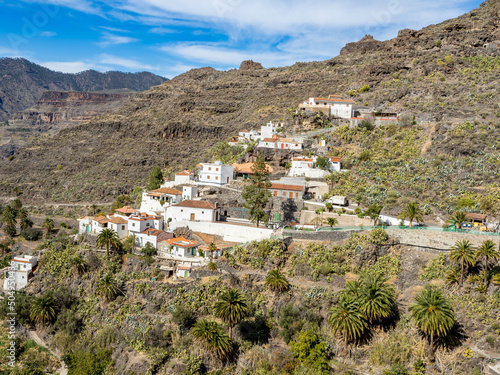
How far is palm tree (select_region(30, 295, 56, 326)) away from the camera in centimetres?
3744

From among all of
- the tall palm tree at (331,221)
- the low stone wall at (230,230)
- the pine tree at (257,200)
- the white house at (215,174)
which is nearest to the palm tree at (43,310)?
the low stone wall at (230,230)

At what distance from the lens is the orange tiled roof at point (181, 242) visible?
39781mm

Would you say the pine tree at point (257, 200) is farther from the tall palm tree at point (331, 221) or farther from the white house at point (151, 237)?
the white house at point (151, 237)

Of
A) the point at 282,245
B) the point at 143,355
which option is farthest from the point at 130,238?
the point at 282,245

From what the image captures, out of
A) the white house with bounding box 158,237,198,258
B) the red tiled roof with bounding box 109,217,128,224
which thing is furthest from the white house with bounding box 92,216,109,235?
the white house with bounding box 158,237,198,258

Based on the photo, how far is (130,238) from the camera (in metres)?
43.2

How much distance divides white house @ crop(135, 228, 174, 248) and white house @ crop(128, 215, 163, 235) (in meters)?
0.65

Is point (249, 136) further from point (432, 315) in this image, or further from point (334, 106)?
point (432, 315)

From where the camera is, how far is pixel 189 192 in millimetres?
50562

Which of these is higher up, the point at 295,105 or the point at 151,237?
the point at 295,105

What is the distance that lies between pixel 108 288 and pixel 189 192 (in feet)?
56.8

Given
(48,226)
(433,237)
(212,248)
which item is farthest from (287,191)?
(48,226)

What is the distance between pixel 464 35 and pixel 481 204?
60.4 meters

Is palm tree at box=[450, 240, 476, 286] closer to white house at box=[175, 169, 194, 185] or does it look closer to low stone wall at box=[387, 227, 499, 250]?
low stone wall at box=[387, 227, 499, 250]
